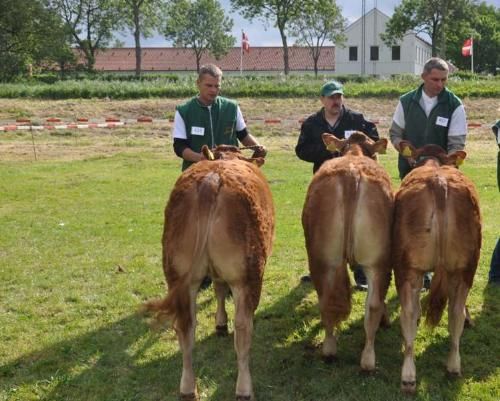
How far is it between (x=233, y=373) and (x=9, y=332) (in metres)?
2.37

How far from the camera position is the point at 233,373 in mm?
4734

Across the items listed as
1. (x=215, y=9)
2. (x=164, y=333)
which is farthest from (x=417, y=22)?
(x=164, y=333)

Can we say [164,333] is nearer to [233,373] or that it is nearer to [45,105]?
[233,373]

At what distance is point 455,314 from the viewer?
4.46 metres

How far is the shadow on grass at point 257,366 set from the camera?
14.5 ft

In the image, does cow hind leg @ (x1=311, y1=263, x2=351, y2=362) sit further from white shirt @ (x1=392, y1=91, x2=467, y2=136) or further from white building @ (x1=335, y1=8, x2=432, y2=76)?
white building @ (x1=335, y1=8, x2=432, y2=76)

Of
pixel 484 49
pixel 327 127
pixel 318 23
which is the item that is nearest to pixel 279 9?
pixel 318 23

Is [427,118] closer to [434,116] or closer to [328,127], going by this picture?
[434,116]

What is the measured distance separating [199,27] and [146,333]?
73.2 metres

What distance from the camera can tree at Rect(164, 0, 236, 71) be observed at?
243 feet

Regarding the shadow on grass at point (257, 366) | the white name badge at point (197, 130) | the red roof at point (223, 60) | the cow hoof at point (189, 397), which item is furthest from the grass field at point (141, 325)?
the red roof at point (223, 60)

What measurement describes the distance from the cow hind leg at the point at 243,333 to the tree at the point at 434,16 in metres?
58.3

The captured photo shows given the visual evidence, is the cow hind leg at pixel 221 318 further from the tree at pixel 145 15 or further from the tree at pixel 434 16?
the tree at pixel 145 15

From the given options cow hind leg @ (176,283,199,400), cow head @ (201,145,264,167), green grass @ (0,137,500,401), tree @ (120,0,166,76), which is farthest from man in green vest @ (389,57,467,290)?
tree @ (120,0,166,76)
